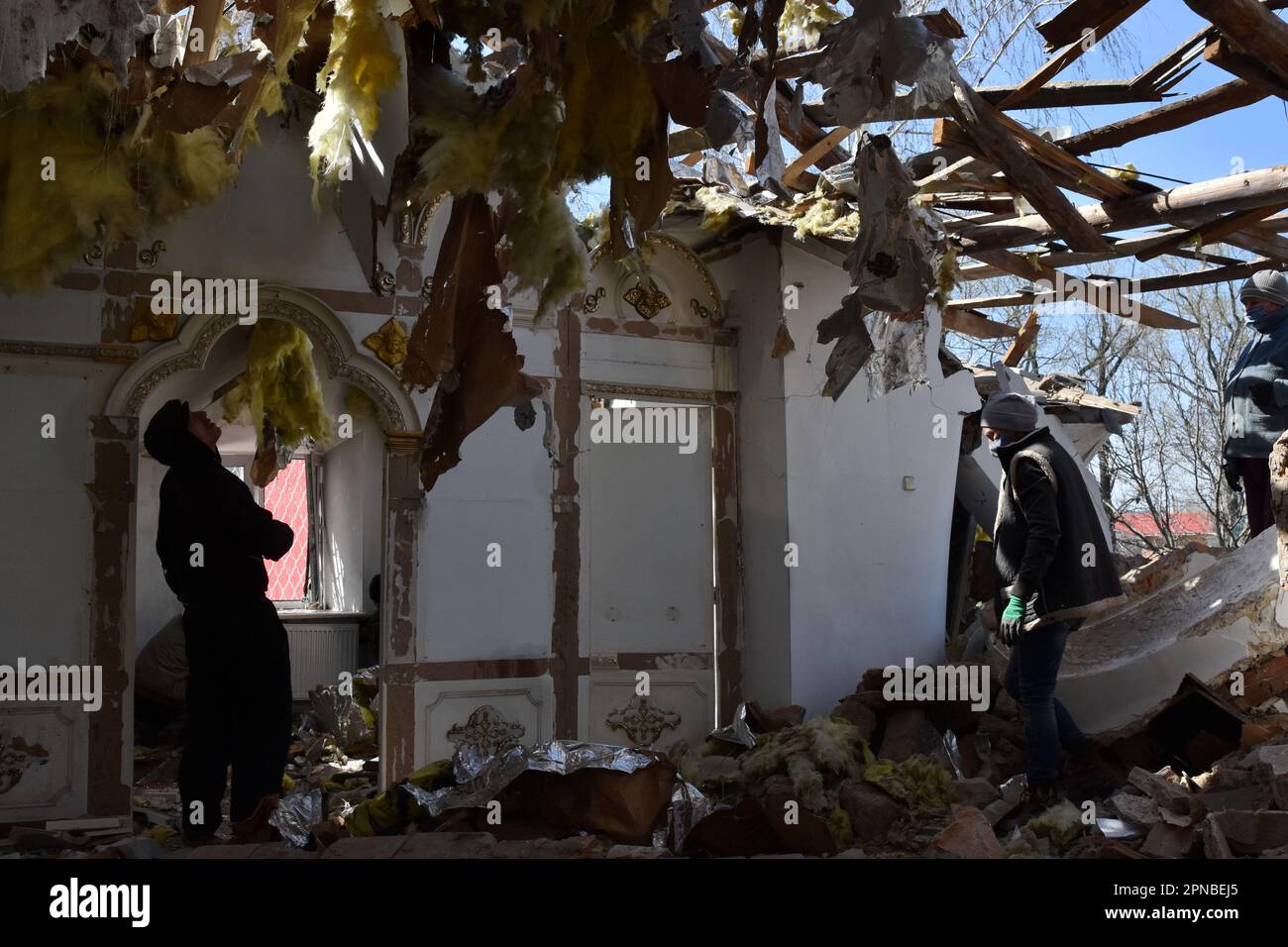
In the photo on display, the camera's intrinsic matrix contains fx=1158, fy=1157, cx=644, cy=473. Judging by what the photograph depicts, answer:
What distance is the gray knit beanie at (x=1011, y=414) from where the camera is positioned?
5578 millimetres

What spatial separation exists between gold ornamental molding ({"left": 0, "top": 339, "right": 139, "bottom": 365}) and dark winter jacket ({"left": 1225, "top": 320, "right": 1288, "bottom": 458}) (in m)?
6.25

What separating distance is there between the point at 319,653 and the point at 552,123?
722cm

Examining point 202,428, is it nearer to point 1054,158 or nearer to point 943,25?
point 943,25

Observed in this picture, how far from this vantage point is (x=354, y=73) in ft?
14.9

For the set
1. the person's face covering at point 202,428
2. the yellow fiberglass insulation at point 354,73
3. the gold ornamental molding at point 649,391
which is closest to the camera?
the yellow fiberglass insulation at point 354,73

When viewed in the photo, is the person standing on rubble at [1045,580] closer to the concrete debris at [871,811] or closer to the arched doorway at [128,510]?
the concrete debris at [871,811]

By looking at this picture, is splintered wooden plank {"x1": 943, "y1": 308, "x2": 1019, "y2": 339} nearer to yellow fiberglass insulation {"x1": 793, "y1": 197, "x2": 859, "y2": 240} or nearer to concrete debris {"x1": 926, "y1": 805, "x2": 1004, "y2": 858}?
yellow fiberglass insulation {"x1": 793, "y1": 197, "x2": 859, "y2": 240}

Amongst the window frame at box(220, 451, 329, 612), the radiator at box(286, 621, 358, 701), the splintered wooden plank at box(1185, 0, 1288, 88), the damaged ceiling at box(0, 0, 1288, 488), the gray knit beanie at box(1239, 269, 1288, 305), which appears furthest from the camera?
the window frame at box(220, 451, 329, 612)

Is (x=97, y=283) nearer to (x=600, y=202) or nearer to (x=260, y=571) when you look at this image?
(x=260, y=571)

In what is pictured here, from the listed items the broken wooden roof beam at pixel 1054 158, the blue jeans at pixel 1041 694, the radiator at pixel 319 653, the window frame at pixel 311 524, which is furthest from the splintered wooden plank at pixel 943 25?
the window frame at pixel 311 524

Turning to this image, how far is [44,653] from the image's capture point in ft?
19.2

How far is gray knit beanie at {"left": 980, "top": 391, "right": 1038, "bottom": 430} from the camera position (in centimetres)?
558

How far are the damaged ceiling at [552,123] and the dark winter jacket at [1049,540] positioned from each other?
893 millimetres

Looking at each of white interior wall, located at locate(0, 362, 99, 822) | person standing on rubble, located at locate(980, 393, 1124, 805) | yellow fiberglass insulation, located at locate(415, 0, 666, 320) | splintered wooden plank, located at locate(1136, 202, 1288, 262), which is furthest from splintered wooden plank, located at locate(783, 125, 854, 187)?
white interior wall, located at locate(0, 362, 99, 822)
